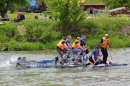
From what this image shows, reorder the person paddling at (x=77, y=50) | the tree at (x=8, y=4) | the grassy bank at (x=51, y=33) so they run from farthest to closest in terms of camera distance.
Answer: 1. the tree at (x=8, y=4)
2. the grassy bank at (x=51, y=33)
3. the person paddling at (x=77, y=50)

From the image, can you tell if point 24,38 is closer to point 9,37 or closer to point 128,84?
point 9,37

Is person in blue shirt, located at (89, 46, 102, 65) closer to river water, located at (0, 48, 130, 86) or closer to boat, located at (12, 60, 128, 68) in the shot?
river water, located at (0, 48, 130, 86)

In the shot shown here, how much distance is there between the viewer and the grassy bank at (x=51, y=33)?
160 feet

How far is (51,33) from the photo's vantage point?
50.8 metres

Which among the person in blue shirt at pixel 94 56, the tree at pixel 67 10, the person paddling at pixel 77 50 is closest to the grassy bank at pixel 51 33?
the tree at pixel 67 10

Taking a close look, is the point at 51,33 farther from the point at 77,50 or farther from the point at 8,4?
the point at 77,50

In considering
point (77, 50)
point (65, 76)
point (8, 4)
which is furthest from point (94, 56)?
point (8, 4)

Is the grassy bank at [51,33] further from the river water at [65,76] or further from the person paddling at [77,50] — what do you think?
the person paddling at [77,50]

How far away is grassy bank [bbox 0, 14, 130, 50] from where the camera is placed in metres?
48.8

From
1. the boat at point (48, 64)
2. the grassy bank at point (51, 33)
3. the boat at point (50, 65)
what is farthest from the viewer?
the grassy bank at point (51, 33)

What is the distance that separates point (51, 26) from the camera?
52344 millimetres

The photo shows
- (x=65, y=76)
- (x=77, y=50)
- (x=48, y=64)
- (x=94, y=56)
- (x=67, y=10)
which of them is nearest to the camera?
(x=65, y=76)

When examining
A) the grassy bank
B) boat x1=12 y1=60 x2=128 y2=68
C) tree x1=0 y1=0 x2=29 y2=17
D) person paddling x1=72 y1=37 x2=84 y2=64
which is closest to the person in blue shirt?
boat x1=12 y1=60 x2=128 y2=68

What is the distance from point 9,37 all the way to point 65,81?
87.1ft
